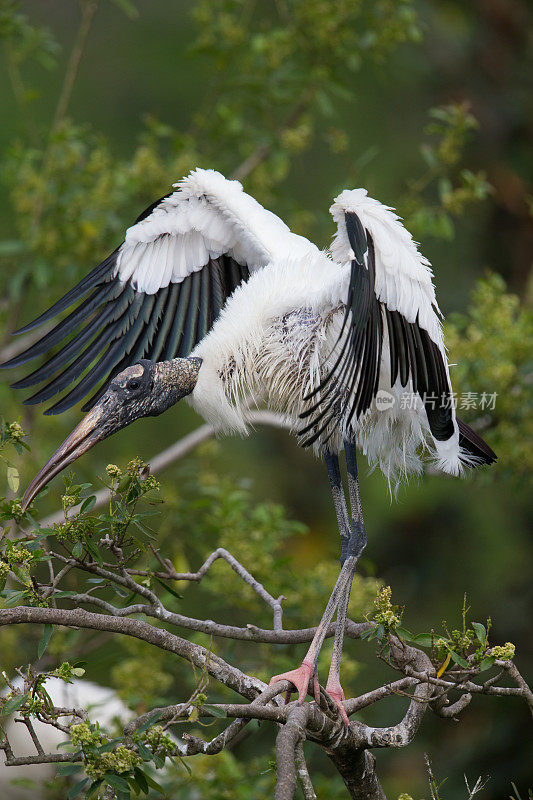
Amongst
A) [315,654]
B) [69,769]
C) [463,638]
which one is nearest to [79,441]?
[315,654]

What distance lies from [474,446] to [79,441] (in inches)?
46.5

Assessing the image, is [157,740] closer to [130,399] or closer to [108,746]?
[108,746]

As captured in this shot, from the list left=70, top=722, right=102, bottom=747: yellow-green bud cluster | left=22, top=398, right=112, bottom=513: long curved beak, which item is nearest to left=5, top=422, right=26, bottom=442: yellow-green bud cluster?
left=22, top=398, right=112, bottom=513: long curved beak

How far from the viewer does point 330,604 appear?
8.97 feet

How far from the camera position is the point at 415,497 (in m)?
5.79

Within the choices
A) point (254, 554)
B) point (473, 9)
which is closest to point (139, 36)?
point (473, 9)

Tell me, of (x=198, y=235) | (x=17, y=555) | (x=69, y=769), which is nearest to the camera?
(x=69, y=769)

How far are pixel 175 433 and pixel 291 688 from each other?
3.98 meters

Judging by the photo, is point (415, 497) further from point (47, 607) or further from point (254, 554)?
point (47, 607)

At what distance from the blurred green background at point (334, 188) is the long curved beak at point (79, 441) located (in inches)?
40.9

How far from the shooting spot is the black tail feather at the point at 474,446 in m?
3.08

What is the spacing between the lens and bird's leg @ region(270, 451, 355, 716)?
2.46 metres

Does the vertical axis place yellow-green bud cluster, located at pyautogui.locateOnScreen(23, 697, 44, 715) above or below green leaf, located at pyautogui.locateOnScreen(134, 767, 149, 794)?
above

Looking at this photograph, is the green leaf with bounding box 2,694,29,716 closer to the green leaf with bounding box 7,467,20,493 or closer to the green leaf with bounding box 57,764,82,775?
the green leaf with bounding box 57,764,82,775
